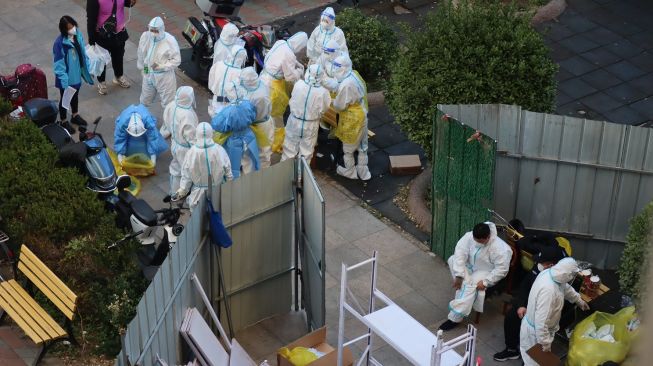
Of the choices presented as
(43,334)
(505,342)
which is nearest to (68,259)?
(43,334)

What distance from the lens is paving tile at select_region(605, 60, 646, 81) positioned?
41.5 ft

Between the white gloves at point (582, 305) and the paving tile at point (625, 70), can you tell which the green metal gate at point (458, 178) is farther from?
the paving tile at point (625, 70)

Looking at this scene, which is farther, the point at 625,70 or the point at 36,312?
the point at 625,70

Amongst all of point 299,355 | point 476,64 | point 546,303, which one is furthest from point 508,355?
point 476,64

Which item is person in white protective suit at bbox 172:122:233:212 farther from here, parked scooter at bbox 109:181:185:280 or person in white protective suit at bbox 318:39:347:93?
person in white protective suit at bbox 318:39:347:93

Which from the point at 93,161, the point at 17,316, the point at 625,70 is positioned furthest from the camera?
the point at 625,70

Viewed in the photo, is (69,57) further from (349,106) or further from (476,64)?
(476,64)

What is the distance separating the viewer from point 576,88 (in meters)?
12.4

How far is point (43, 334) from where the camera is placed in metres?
7.33

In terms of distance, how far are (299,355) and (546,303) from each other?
202 centimetres

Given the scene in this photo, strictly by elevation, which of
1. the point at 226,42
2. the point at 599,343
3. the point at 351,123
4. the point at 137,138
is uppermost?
the point at 226,42

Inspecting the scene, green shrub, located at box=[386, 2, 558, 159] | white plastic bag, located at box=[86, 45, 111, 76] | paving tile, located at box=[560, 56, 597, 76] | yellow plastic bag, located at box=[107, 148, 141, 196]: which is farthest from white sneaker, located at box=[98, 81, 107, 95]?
paving tile, located at box=[560, 56, 597, 76]

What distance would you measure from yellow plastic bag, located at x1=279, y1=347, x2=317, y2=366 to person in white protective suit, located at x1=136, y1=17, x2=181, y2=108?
5242 millimetres

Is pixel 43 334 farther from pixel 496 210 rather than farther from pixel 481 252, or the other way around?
pixel 496 210
